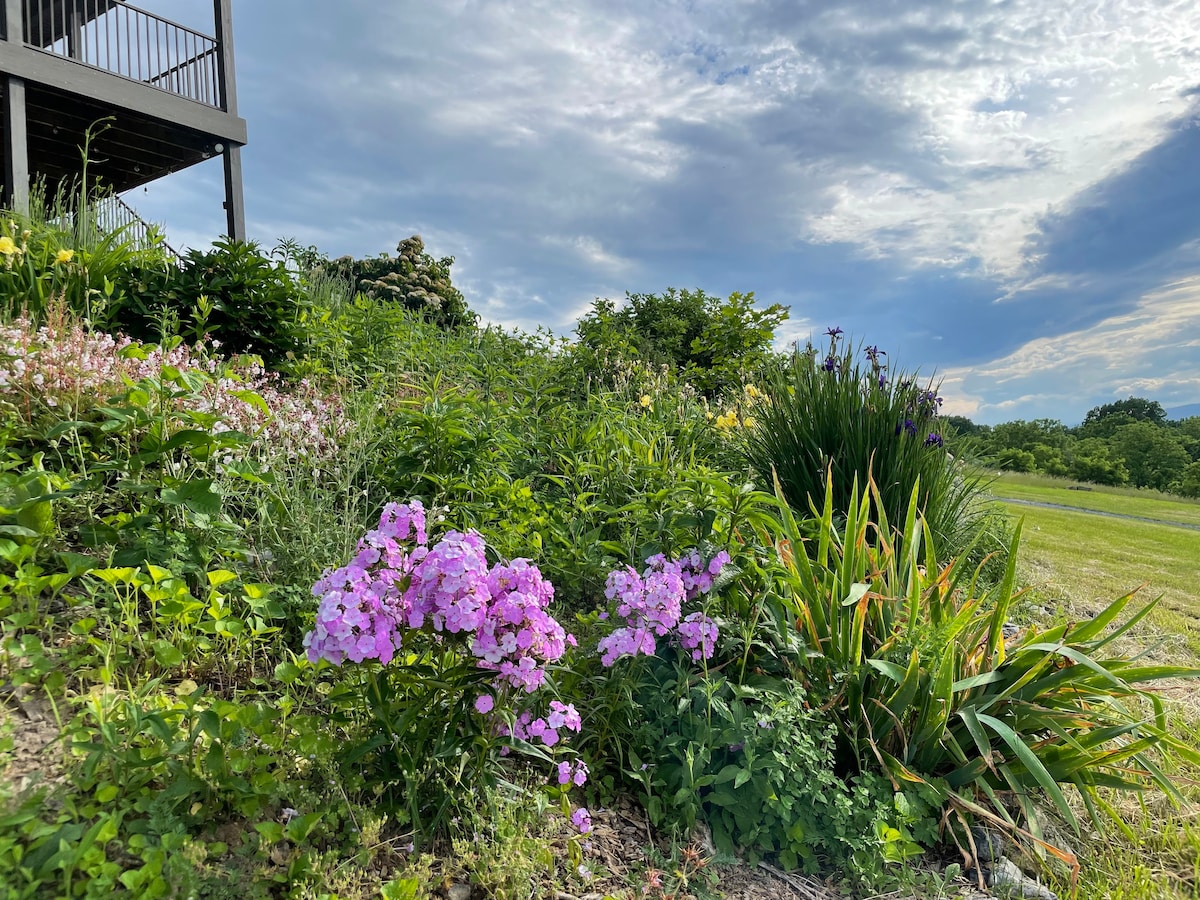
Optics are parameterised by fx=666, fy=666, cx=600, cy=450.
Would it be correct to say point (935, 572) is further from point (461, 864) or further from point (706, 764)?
point (461, 864)

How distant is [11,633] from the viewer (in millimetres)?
1869

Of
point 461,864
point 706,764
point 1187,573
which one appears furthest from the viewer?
point 1187,573

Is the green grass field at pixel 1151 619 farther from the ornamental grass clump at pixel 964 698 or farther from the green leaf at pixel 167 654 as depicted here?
the green leaf at pixel 167 654

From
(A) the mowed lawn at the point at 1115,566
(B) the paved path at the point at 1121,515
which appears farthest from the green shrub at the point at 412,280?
(B) the paved path at the point at 1121,515

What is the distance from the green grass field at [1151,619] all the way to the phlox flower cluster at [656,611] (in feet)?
→ 4.82

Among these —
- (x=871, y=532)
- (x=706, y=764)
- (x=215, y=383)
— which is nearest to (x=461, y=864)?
(x=706, y=764)

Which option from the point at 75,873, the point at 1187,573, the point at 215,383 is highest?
the point at 215,383

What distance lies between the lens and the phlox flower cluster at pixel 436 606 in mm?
1453

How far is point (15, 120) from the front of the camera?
8156 millimetres

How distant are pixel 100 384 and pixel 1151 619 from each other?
23.5ft

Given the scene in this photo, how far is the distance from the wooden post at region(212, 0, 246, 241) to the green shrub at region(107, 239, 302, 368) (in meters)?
5.86

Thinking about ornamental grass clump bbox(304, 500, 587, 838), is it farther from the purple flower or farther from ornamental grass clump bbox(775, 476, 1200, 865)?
ornamental grass clump bbox(775, 476, 1200, 865)

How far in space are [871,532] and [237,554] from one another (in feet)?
11.1

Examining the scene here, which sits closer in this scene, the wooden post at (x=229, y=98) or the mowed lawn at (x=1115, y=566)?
the mowed lawn at (x=1115, y=566)
